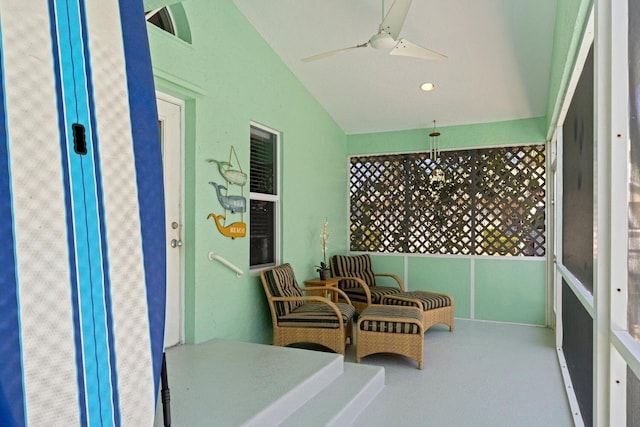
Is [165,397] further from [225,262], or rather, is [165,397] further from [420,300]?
[420,300]

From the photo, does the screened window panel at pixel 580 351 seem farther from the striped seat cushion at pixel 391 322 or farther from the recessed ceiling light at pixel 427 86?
the recessed ceiling light at pixel 427 86

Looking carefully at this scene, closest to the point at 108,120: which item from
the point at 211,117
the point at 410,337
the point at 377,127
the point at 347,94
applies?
the point at 211,117

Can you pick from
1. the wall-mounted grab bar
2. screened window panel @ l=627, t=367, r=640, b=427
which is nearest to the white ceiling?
the wall-mounted grab bar

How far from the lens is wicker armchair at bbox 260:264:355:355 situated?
11.8ft

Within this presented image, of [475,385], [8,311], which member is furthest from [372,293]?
[8,311]

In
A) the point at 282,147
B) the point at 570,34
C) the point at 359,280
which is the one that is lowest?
the point at 359,280

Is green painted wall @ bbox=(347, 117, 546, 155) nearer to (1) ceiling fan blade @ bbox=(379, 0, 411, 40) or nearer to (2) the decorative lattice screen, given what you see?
(2) the decorative lattice screen

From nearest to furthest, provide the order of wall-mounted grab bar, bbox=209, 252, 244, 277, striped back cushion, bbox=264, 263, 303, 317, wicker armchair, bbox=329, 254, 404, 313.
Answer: wall-mounted grab bar, bbox=209, 252, 244, 277 → striped back cushion, bbox=264, 263, 303, 317 → wicker armchair, bbox=329, 254, 404, 313

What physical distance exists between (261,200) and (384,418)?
88.8 inches

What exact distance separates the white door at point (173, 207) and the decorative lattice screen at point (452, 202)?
309cm

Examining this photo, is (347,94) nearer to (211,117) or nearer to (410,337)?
(211,117)

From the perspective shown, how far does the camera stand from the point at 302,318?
3688 mm

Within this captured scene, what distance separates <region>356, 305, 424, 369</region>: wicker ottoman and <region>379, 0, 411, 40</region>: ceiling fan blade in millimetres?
2151

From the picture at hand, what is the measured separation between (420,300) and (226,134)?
2472 mm
